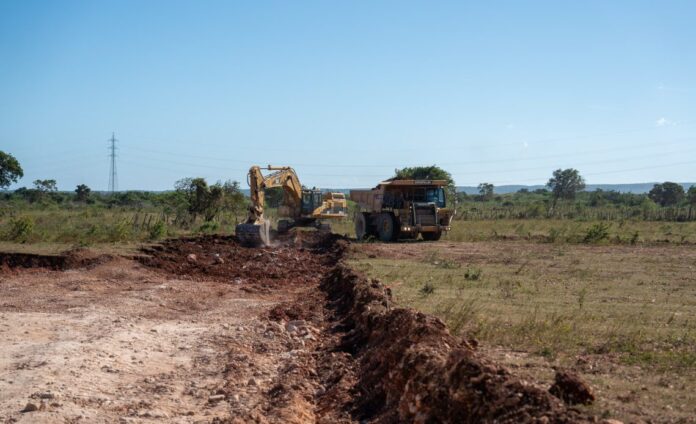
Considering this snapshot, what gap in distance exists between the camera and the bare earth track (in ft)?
21.9

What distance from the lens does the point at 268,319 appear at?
1406 centimetres

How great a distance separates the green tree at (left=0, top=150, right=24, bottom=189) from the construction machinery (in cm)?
3805

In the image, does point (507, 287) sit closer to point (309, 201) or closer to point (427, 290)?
point (427, 290)

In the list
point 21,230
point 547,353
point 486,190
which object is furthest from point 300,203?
point 486,190

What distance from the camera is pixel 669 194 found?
3273 inches

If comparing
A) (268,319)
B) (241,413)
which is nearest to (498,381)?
(241,413)

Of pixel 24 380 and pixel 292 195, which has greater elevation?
pixel 292 195

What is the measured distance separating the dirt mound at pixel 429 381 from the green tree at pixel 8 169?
5542 cm

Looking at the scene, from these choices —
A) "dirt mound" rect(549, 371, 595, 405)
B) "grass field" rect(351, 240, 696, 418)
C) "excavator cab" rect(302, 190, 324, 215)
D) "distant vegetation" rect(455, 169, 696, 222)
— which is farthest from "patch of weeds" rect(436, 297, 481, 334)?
"distant vegetation" rect(455, 169, 696, 222)

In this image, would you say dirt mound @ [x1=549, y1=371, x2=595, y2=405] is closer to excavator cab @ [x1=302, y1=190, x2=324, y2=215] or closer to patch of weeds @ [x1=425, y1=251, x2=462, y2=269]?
patch of weeds @ [x1=425, y1=251, x2=462, y2=269]

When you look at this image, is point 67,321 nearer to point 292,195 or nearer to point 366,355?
point 366,355

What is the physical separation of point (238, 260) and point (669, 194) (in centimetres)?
6992

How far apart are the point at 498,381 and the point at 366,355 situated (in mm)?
4002

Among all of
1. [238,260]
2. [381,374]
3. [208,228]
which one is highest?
[208,228]
